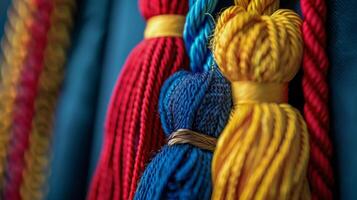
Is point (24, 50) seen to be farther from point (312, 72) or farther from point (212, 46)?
point (312, 72)

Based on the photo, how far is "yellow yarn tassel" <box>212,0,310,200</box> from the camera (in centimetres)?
47

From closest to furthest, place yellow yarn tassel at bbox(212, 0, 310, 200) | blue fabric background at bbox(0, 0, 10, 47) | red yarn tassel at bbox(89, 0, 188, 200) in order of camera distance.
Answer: yellow yarn tassel at bbox(212, 0, 310, 200) → red yarn tassel at bbox(89, 0, 188, 200) → blue fabric background at bbox(0, 0, 10, 47)

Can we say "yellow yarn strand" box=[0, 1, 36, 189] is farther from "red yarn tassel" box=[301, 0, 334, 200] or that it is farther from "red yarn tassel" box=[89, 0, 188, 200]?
"red yarn tassel" box=[301, 0, 334, 200]

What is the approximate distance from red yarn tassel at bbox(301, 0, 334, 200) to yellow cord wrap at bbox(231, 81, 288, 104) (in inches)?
1.2

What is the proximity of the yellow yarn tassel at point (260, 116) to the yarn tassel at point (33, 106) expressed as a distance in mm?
273

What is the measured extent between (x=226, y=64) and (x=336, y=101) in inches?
5.2

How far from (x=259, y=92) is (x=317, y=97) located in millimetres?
66

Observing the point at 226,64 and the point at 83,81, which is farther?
the point at 83,81

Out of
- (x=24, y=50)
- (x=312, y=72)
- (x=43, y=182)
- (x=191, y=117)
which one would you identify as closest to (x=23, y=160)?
(x=43, y=182)

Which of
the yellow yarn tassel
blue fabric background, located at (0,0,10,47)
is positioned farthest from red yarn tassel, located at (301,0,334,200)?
blue fabric background, located at (0,0,10,47)

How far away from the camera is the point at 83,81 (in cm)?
74

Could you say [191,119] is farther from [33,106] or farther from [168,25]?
[33,106]

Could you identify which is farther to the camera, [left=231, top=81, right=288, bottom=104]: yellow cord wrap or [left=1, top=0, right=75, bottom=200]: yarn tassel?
[left=1, top=0, right=75, bottom=200]: yarn tassel

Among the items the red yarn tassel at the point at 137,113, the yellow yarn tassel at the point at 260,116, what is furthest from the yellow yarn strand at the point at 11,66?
the yellow yarn tassel at the point at 260,116
